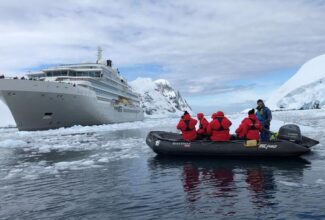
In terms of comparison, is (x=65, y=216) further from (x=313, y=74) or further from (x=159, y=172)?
(x=313, y=74)

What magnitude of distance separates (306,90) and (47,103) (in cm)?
12596

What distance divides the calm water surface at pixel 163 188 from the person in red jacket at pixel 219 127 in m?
0.80

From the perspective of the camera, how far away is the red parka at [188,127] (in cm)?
1380

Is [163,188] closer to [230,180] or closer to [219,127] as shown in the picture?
[230,180]

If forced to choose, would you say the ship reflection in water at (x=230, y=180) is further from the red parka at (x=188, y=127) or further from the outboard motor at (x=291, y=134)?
the outboard motor at (x=291, y=134)

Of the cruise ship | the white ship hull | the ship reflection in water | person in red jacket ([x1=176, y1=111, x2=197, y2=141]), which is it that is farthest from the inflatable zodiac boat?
the cruise ship

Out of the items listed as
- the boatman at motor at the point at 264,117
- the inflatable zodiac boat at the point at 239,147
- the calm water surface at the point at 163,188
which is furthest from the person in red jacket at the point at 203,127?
the boatman at motor at the point at 264,117

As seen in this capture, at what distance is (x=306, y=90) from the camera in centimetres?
14462

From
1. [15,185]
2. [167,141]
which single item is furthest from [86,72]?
[15,185]

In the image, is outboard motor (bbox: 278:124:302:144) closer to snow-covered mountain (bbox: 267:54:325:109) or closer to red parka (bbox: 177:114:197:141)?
red parka (bbox: 177:114:197:141)

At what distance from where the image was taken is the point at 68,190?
9023 mm

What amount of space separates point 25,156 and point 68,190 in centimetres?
787

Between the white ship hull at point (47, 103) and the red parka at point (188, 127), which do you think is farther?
the white ship hull at point (47, 103)

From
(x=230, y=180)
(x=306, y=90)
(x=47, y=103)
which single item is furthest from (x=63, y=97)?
(x=306, y=90)
